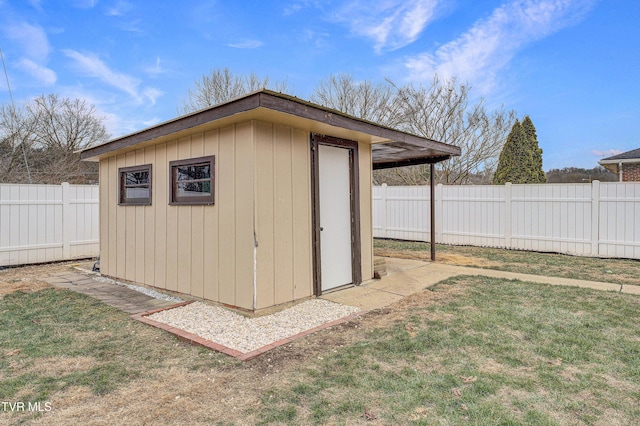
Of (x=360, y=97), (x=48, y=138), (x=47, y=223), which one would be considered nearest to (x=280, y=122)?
(x=47, y=223)

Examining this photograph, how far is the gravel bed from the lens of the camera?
11.4 ft

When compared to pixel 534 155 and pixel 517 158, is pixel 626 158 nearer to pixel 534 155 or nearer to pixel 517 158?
pixel 534 155

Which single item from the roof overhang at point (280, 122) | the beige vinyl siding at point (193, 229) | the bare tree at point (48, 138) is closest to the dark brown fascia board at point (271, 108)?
the roof overhang at point (280, 122)

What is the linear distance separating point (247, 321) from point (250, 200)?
1342 mm

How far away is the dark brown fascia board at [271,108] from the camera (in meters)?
3.57

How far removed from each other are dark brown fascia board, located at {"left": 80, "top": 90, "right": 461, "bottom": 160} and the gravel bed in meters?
2.23

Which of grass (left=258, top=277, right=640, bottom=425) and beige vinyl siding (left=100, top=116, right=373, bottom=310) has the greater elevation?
beige vinyl siding (left=100, top=116, right=373, bottom=310)

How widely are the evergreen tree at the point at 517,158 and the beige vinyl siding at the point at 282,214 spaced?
→ 10.3 meters

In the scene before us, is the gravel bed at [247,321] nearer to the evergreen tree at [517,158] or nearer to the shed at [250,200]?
the shed at [250,200]

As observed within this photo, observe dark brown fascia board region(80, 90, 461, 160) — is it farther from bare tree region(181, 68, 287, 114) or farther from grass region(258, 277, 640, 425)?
bare tree region(181, 68, 287, 114)

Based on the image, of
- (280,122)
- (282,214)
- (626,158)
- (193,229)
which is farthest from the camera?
(626,158)

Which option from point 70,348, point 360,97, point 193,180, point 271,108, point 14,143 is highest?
point 360,97

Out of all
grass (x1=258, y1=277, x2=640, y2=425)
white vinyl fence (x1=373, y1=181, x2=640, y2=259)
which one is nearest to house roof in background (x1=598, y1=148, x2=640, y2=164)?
white vinyl fence (x1=373, y1=181, x2=640, y2=259)

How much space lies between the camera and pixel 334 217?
5.23m
